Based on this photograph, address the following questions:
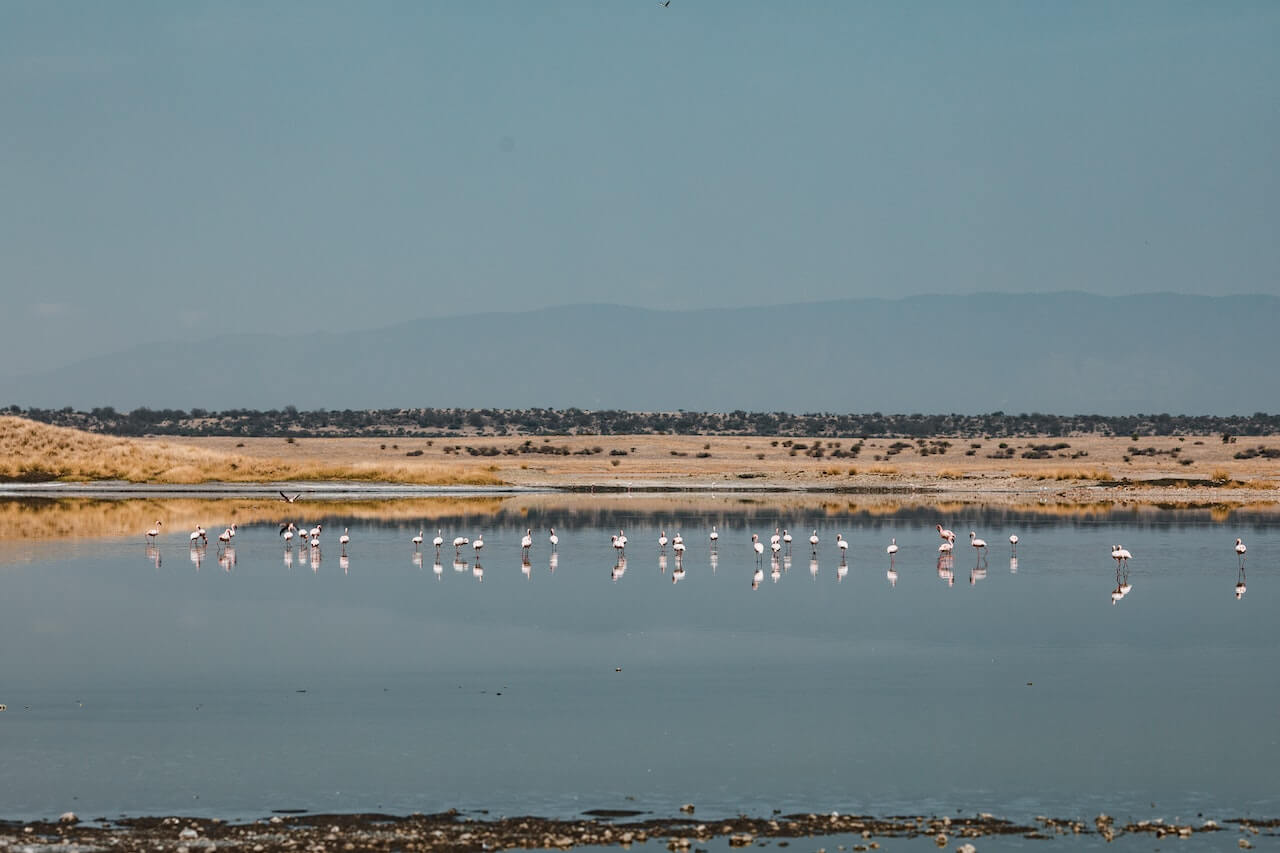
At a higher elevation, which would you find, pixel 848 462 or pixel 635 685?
pixel 848 462

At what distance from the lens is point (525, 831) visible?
40.0 feet

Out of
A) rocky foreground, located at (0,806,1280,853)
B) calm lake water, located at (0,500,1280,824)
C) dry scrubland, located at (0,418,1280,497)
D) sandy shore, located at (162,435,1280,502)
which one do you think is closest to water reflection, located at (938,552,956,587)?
calm lake water, located at (0,500,1280,824)

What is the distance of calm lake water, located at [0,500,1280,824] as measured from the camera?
13.6 meters

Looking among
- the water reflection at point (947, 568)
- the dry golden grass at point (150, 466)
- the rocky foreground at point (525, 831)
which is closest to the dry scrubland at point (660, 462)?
the dry golden grass at point (150, 466)

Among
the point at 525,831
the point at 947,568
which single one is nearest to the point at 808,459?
the point at 947,568

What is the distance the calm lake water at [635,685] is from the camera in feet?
44.8

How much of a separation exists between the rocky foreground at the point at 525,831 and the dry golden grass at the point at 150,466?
5106cm

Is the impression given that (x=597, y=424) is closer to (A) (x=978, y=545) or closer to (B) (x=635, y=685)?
(A) (x=978, y=545)

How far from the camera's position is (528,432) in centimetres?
11944

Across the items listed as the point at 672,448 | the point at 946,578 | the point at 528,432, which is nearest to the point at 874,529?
the point at 946,578

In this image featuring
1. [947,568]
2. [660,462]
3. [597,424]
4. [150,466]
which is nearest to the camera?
[947,568]

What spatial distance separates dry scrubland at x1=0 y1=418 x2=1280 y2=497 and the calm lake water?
3090cm

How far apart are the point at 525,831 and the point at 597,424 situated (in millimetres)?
116993

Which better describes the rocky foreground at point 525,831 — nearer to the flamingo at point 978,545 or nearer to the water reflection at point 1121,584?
the water reflection at point 1121,584
